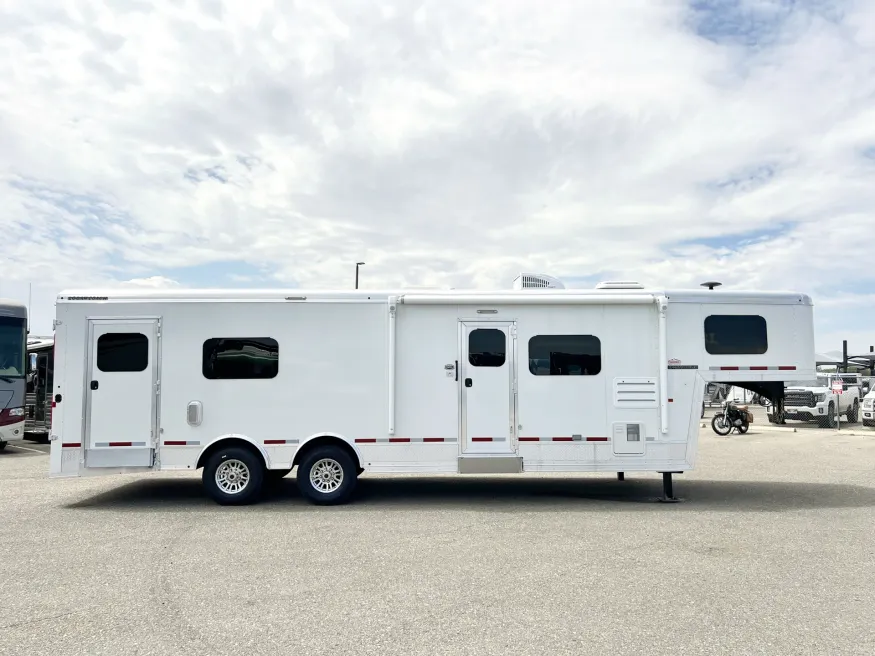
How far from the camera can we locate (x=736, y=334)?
9.27 metres

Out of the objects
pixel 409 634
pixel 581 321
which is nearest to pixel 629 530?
pixel 581 321

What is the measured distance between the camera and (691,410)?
908 cm

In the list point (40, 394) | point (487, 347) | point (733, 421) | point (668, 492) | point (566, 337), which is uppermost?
point (566, 337)

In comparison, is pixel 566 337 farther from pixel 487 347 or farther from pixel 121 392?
pixel 121 392

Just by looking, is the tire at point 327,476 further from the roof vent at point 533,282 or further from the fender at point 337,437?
the roof vent at point 533,282

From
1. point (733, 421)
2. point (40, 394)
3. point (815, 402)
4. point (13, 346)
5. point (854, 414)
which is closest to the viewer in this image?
point (13, 346)

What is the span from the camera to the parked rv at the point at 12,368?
14.7 meters

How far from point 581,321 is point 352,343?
306 cm

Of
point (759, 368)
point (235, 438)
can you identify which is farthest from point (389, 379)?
point (759, 368)

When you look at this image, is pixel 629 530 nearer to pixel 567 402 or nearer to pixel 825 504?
pixel 567 402

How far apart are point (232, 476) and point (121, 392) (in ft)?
5.89

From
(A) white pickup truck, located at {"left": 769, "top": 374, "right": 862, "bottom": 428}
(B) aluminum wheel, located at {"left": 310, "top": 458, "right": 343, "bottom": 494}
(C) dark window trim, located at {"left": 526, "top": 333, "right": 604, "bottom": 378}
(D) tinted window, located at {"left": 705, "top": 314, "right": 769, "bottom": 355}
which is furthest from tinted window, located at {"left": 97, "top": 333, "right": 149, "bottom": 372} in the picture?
(A) white pickup truck, located at {"left": 769, "top": 374, "right": 862, "bottom": 428}

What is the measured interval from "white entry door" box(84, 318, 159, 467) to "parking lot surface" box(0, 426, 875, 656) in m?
0.76

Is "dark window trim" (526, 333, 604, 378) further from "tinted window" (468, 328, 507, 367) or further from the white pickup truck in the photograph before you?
the white pickup truck
